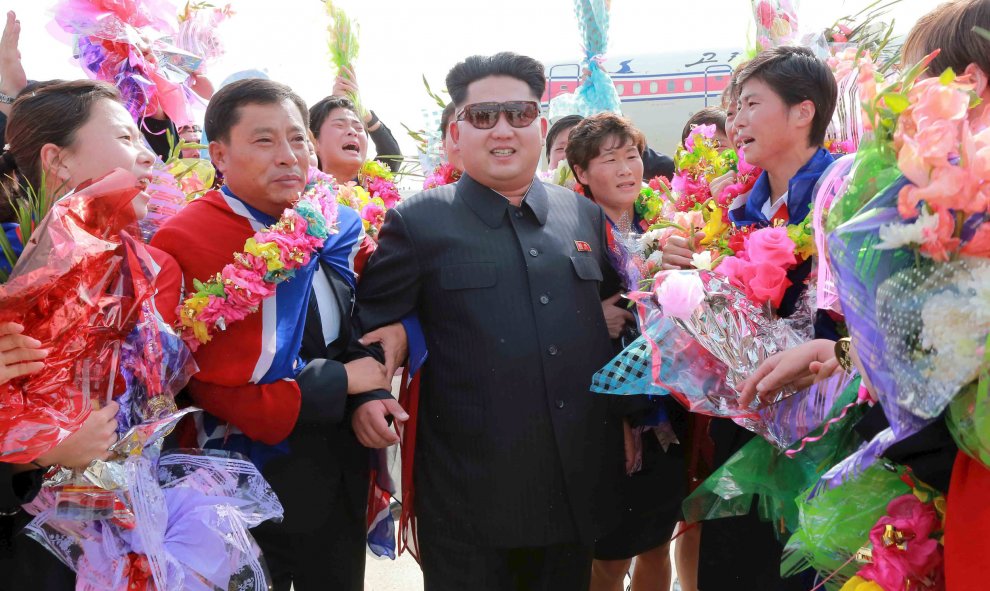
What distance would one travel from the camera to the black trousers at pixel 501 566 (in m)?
2.51

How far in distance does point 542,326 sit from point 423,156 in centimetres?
250

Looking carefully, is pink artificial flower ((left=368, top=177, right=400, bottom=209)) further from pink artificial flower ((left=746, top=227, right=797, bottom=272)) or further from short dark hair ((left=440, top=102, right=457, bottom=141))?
pink artificial flower ((left=746, top=227, right=797, bottom=272))

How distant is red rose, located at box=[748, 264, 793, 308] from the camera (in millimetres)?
2314

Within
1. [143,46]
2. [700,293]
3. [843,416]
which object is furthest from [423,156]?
[843,416]

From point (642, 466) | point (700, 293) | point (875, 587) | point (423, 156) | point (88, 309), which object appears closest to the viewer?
point (875, 587)

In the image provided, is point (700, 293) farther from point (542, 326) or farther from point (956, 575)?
point (956, 575)

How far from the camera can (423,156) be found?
4816 mm

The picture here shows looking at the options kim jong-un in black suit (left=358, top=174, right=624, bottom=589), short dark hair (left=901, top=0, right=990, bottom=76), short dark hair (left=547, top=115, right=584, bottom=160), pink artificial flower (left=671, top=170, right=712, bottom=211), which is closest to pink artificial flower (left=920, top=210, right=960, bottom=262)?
short dark hair (left=901, top=0, right=990, bottom=76)

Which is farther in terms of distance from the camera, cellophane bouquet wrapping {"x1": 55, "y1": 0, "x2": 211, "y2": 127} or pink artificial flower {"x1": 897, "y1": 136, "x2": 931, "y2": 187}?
cellophane bouquet wrapping {"x1": 55, "y1": 0, "x2": 211, "y2": 127}

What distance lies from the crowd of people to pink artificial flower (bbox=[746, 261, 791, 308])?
5.2 inches

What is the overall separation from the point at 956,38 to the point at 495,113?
137cm

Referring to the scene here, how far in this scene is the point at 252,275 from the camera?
7.59 feet

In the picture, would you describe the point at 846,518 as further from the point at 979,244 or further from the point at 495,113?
the point at 495,113

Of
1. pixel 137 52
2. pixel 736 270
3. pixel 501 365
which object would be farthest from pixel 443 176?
pixel 736 270
